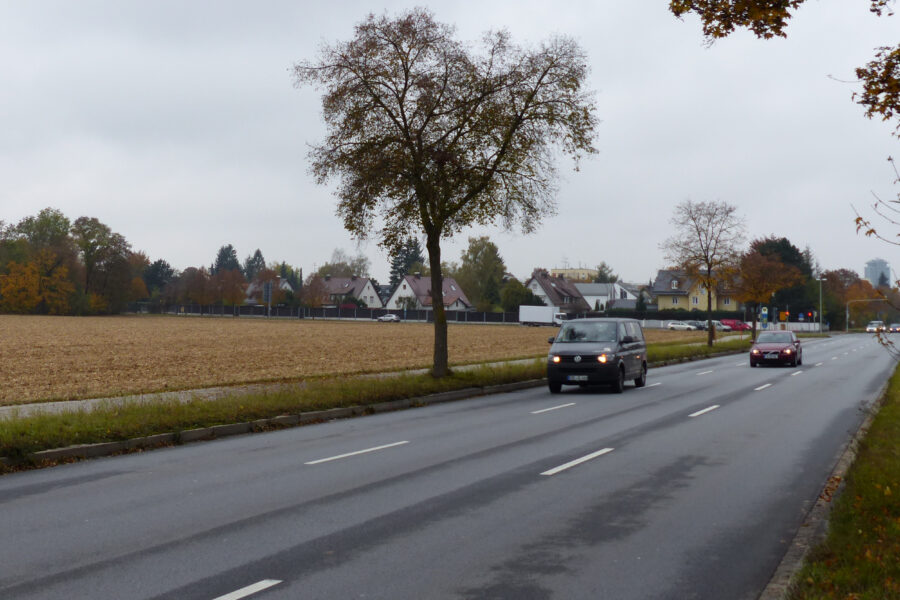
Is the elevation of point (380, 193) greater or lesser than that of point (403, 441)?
greater

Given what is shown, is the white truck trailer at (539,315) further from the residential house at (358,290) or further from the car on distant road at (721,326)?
the residential house at (358,290)

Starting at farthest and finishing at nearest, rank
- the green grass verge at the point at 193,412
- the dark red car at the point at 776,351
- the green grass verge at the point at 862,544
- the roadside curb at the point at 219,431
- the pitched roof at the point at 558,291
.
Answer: the pitched roof at the point at 558,291 → the dark red car at the point at 776,351 → the green grass verge at the point at 193,412 → the roadside curb at the point at 219,431 → the green grass verge at the point at 862,544

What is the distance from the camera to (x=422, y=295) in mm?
137750

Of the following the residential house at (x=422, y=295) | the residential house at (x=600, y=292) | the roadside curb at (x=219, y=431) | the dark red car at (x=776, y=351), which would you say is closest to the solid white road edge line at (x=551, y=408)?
the roadside curb at (x=219, y=431)

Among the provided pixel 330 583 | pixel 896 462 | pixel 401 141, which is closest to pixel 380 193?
pixel 401 141

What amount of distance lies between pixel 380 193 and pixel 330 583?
51.6 ft

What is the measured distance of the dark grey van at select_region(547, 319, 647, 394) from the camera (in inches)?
791

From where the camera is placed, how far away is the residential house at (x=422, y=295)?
135 meters

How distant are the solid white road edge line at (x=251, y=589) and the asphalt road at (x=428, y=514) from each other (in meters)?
0.02

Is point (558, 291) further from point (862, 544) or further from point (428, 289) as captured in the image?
point (862, 544)

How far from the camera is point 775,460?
10164mm

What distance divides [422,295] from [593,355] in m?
118

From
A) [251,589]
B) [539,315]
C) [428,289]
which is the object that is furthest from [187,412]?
[428,289]

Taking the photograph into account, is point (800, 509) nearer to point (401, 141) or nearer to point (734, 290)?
point (401, 141)
